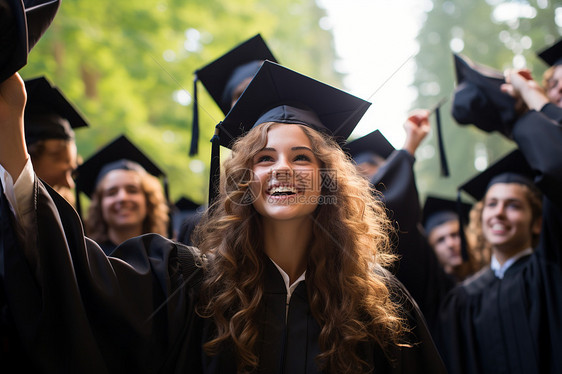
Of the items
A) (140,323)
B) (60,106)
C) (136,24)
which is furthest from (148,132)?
(140,323)

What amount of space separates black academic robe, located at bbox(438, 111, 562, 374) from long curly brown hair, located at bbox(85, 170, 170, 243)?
2.55 metres

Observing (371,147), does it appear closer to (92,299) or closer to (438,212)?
(438,212)

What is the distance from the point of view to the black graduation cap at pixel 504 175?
3848 millimetres

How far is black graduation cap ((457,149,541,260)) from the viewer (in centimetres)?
385

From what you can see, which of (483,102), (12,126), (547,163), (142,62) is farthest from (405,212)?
(142,62)

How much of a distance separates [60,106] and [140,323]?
2.21 metres

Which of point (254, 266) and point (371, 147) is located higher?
point (371, 147)

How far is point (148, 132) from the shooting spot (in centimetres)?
690

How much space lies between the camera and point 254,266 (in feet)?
7.29

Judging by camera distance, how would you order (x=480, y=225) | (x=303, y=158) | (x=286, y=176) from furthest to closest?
(x=480, y=225), (x=303, y=158), (x=286, y=176)

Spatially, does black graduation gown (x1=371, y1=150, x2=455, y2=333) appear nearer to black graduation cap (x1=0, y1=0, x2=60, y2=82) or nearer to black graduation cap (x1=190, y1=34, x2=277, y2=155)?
black graduation cap (x1=190, y1=34, x2=277, y2=155)

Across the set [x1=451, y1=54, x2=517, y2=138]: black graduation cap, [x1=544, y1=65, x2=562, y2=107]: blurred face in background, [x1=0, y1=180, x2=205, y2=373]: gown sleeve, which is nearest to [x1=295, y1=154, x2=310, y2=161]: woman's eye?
[x1=0, y1=180, x2=205, y2=373]: gown sleeve

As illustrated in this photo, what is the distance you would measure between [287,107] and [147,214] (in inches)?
90.0

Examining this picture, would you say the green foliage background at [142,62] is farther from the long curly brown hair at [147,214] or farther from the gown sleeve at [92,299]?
the gown sleeve at [92,299]
